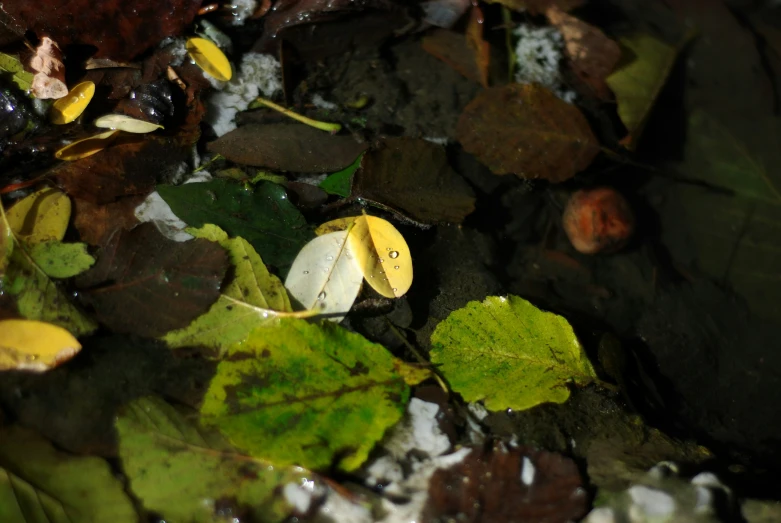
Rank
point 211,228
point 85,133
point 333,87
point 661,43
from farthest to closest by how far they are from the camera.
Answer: point 661,43, point 333,87, point 85,133, point 211,228

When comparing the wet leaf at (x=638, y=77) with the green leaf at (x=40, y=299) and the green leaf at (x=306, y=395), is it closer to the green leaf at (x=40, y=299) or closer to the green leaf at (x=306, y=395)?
the green leaf at (x=306, y=395)

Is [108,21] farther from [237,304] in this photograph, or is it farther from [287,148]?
[237,304]


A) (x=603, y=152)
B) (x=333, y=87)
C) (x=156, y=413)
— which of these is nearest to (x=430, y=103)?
(x=333, y=87)

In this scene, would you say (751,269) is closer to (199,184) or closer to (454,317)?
(454,317)

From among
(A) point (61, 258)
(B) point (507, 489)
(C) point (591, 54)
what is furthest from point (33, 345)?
(C) point (591, 54)

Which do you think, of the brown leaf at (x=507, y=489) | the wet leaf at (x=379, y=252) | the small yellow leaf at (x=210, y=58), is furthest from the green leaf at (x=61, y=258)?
the brown leaf at (x=507, y=489)

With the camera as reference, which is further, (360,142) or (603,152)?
(603,152)
